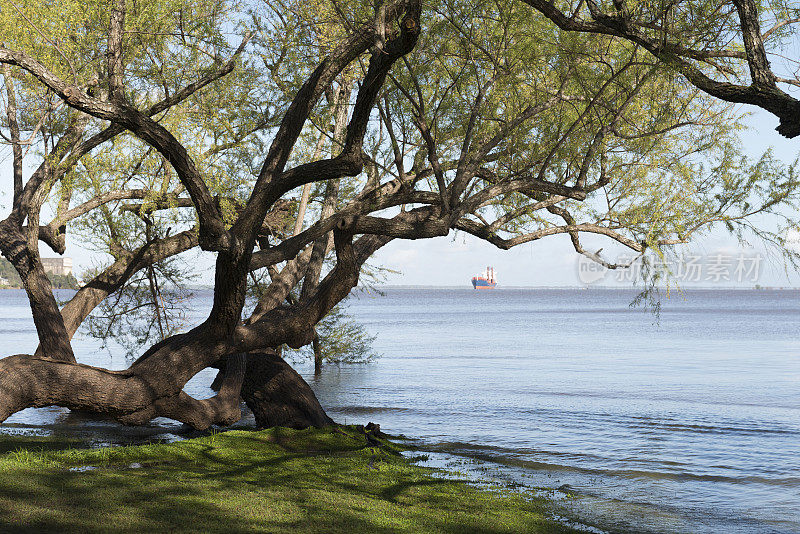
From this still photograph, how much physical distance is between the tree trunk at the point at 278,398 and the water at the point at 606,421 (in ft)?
7.32

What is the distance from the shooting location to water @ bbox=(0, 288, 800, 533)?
36.2 feet

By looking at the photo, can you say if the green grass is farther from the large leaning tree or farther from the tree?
the tree

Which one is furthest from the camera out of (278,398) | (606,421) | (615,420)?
(615,420)

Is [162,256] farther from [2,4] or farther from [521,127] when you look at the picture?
[521,127]

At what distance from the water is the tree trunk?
2.23 m

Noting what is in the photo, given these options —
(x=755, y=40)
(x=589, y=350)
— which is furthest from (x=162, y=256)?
(x=589, y=350)

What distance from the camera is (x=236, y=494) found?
325 inches

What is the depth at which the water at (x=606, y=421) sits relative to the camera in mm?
11039

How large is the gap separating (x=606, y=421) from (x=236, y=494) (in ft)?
42.9

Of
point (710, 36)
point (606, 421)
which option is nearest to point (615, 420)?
point (606, 421)

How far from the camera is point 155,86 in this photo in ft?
45.4

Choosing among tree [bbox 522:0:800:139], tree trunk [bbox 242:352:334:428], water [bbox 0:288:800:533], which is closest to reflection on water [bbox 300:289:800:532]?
water [bbox 0:288:800:533]

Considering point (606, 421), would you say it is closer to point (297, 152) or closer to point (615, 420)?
point (615, 420)

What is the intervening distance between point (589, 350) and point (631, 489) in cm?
3111
